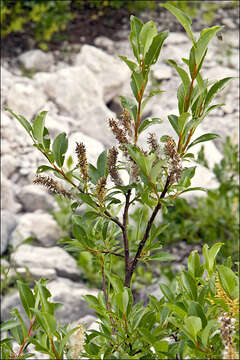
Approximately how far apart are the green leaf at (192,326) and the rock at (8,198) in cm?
283

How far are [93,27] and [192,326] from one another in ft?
17.2

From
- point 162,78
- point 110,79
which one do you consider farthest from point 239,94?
point 110,79

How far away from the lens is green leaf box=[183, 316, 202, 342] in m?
0.71

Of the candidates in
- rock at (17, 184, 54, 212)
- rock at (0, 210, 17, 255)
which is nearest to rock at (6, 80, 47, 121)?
rock at (17, 184, 54, 212)

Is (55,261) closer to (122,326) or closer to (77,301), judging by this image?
(77,301)

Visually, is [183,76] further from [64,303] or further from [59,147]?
[64,303]

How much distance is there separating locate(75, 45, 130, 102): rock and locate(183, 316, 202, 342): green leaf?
13.5 ft

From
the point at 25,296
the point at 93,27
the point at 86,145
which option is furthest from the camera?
the point at 93,27

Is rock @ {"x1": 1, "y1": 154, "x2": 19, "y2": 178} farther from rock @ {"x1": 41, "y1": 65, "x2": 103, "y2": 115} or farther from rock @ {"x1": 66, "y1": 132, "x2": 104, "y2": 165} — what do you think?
rock @ {"x1": 41, "y1": 65, "x2": 103, "y2": 115}

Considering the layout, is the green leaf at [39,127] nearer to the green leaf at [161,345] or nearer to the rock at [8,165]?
the green leaf at [161,345]

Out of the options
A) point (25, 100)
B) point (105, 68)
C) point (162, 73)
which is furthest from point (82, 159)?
point (162, 73)

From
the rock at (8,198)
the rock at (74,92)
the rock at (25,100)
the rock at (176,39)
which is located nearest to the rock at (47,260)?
the rock at (8,198)

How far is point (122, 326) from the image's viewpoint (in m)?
0.95

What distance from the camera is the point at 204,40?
0.86 meters
